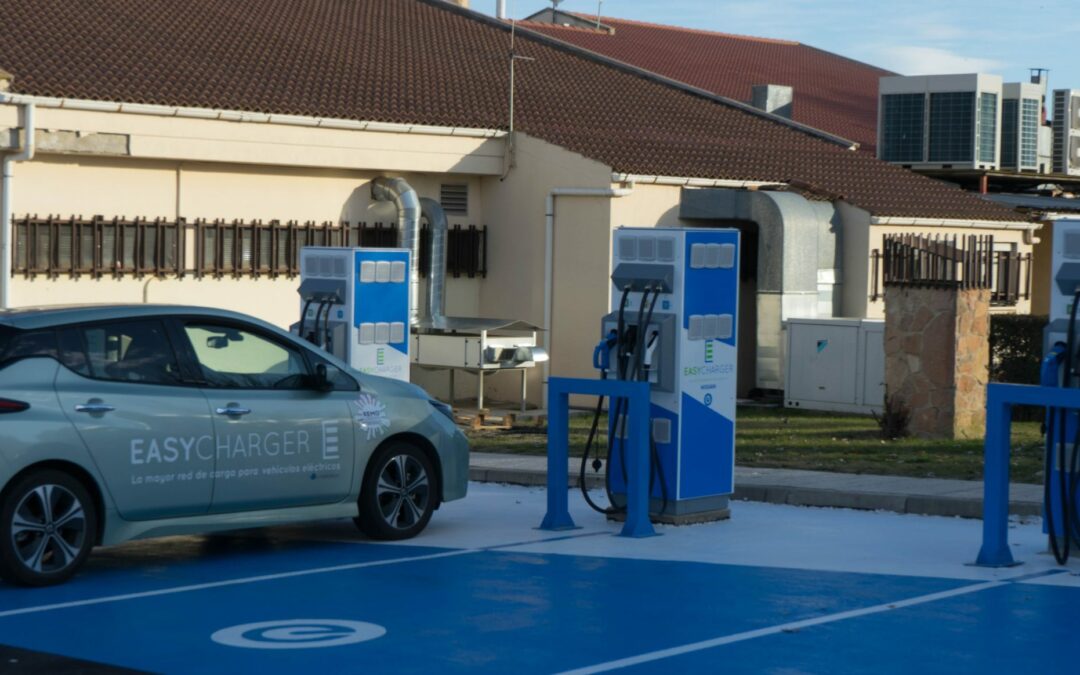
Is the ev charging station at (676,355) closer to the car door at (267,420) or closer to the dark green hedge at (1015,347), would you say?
the car door at (267,420)

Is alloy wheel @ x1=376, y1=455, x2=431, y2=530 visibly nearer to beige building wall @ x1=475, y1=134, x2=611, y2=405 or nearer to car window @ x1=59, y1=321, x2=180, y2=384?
car window @ x1=59, y1=321, x2=180, y2=384

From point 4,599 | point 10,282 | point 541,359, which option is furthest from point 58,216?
point 4,599

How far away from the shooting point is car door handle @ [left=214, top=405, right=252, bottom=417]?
1055 cm

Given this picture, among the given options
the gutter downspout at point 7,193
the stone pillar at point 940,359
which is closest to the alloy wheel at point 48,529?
the gutter downspout at point 7,193

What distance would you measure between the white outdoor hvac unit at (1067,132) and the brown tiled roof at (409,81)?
5414 mm

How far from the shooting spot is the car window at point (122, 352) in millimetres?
10031

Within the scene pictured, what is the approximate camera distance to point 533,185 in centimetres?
2484

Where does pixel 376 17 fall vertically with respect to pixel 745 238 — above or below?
above

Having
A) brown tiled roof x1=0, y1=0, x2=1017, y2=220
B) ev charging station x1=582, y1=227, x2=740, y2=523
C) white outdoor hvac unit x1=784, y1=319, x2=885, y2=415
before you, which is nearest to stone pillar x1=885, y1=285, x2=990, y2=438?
white outdoor hvac unit x1=784, y1=319, x2=885, y2=415

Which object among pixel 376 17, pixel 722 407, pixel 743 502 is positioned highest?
pixel 376 17

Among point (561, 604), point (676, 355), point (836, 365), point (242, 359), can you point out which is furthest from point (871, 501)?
point (836, 365)

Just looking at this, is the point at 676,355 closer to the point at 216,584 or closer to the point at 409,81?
the point at 216,584

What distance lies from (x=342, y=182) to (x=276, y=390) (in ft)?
42.7

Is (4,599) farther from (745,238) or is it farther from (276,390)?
(745,238)
